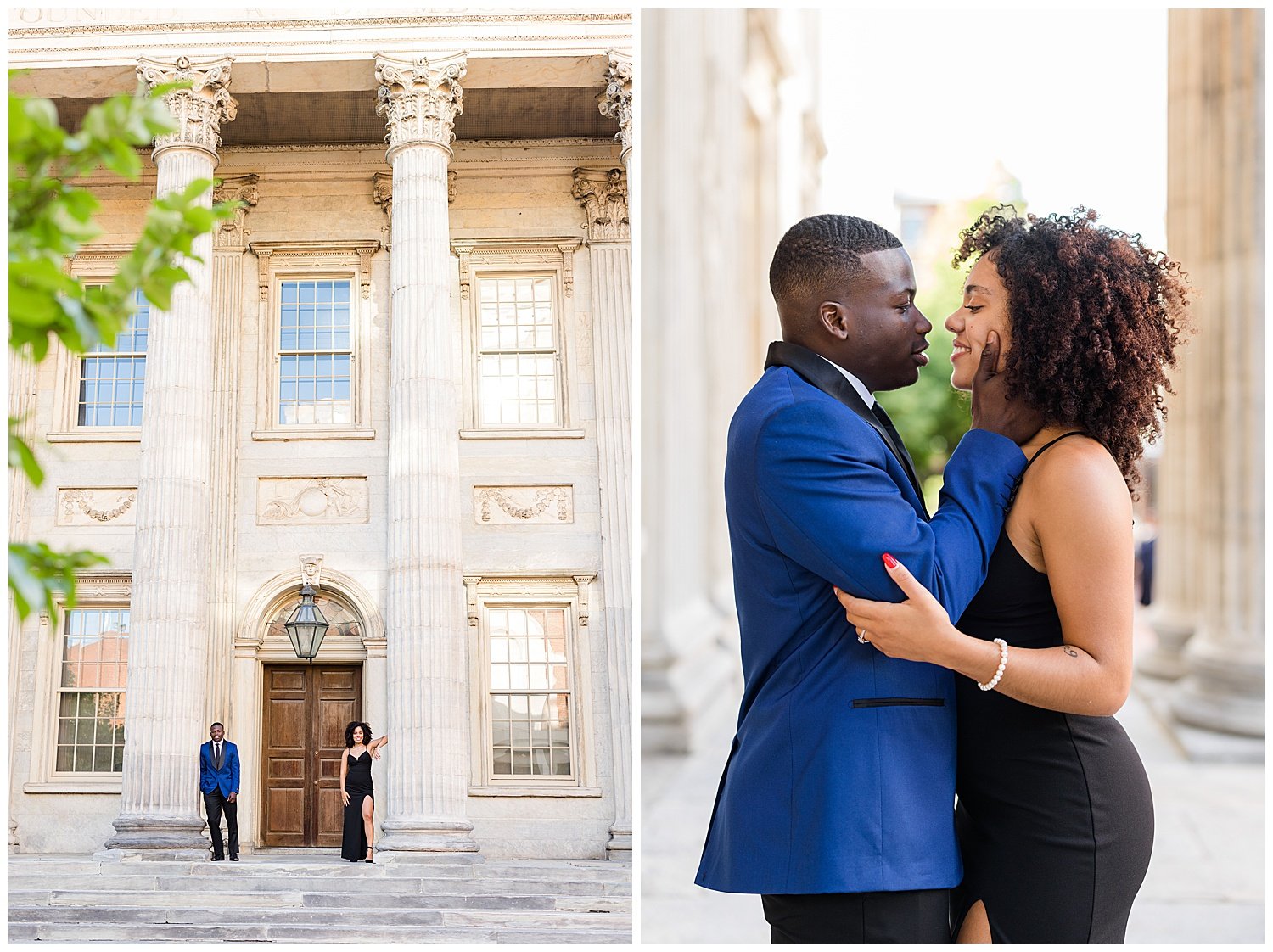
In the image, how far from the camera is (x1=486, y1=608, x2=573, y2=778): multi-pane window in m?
13.6

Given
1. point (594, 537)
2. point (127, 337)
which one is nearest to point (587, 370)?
point (594, 537)

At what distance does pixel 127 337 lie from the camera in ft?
46.4

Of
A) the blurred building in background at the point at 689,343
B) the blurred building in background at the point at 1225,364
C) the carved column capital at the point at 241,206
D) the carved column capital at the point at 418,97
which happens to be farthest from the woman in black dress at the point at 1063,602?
the carved column capital at the point at 241,206

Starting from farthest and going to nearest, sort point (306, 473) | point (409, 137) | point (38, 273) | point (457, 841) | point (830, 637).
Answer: point (306, 473), point (409, 137), point (457, 841), point (830, 637), point (38, 273)

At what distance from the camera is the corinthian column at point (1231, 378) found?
10.0 metres

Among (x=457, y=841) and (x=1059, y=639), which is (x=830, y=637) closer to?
(x=1059, y=639)

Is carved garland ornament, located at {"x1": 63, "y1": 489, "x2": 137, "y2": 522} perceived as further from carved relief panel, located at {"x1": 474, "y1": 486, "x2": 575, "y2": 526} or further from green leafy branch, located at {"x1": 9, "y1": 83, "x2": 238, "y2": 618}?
green leafy branch, located at {"x1": 9, "y1": 83, "x2": 238, "y2": 618}

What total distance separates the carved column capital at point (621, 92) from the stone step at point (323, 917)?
7.12 metres

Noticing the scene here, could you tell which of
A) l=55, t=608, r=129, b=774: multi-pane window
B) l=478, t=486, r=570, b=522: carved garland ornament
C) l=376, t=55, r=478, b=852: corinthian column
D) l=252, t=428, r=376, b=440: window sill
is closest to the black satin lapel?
l=376, t=55, r=478, b=852: corinthian column

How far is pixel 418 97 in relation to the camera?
13.5 meters

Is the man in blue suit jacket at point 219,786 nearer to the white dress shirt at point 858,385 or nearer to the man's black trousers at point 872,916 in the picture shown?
the man's black trousers at point 872,916

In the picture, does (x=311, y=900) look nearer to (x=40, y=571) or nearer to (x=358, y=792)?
(x=358, y=792)

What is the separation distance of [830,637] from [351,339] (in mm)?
12827

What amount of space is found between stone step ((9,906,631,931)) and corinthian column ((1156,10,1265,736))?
515 centimetres
